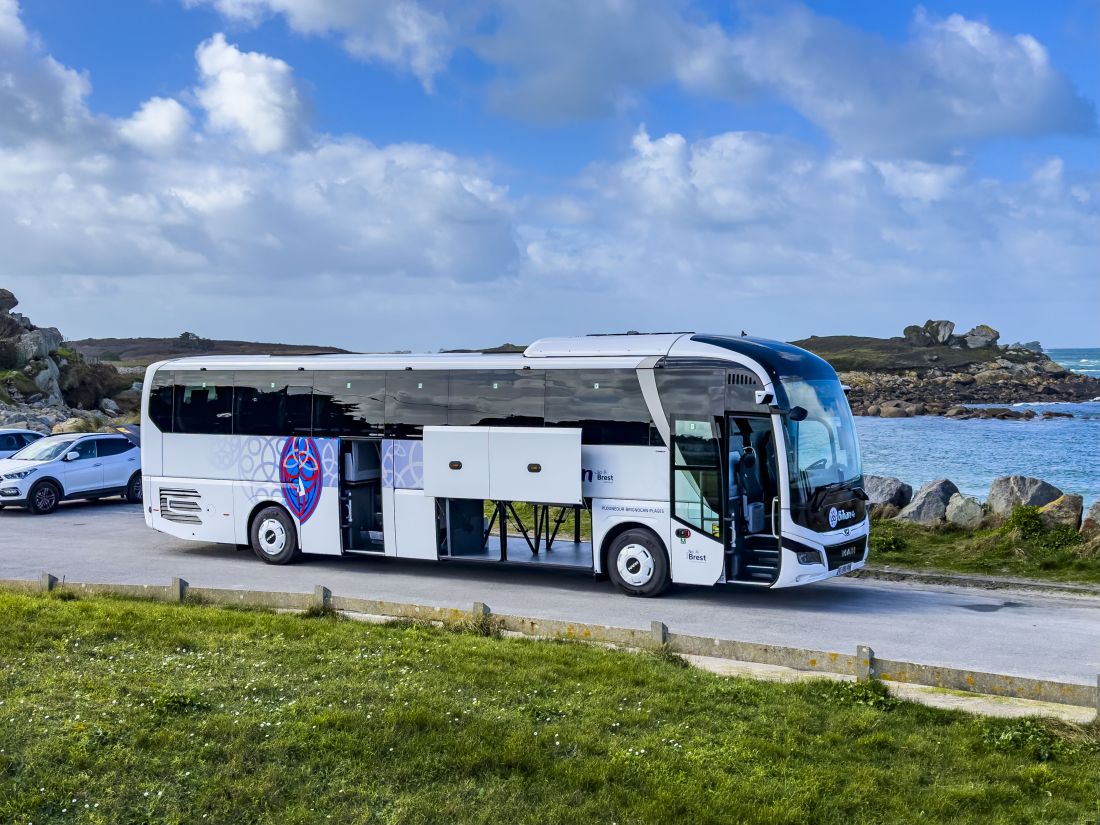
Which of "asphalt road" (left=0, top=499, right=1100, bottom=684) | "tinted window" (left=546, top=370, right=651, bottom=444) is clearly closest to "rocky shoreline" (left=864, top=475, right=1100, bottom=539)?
"asphalt road" (left=0, top=499, right=1100, bottom=684)

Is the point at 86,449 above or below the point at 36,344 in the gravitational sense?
below

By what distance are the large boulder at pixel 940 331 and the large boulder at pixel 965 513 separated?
125373mm

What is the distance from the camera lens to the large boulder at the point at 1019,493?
22.5 metres

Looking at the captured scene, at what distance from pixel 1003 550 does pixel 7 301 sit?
64230 mm

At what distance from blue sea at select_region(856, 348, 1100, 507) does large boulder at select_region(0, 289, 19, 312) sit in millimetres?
51774

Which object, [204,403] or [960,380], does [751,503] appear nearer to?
[204,403]

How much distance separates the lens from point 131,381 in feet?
228

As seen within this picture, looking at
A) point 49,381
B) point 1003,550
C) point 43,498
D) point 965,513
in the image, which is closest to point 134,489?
point 43,498

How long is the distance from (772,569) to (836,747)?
671 cm

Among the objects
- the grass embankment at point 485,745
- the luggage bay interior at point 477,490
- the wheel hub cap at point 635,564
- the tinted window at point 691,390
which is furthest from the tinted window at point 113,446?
the grass embankment at point 485,745

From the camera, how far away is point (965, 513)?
2170 centimetres

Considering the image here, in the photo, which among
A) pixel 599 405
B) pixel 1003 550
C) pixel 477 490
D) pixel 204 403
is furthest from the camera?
pixel 204 403

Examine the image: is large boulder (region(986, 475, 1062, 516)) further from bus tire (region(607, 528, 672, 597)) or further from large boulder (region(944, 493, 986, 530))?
bus tire (region(607, 528, 672, 597))

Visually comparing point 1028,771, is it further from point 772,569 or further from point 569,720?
point 772,569
